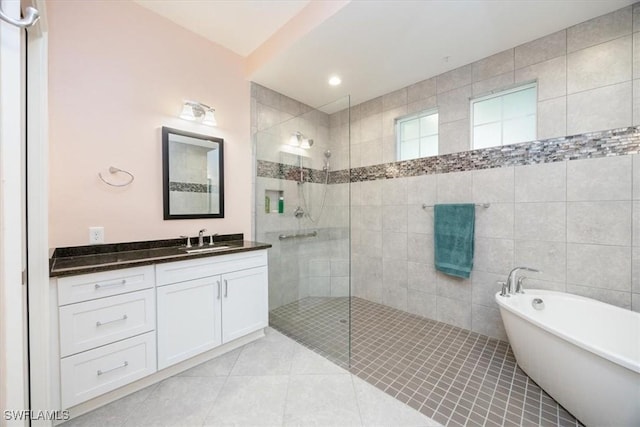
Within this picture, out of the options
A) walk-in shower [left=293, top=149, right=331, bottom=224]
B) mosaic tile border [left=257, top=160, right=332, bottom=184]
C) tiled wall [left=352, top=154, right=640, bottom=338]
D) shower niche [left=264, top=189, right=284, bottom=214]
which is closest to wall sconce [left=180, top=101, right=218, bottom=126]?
mosaic tile border [left=257, top=160, right=332, bottom=184]

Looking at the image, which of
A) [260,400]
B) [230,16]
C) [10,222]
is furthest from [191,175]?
[260,400]

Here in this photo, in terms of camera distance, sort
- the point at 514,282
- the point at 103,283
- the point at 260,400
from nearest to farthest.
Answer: the point at 103,283 < the point at 260,400 < the point at 514,282

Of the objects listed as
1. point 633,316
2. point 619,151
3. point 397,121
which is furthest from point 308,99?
point 633,316

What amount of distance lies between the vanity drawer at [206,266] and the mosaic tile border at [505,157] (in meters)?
0.98

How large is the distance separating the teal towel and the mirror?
7.41 feet

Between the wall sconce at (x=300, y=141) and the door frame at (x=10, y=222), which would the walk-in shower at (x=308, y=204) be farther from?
the door frame at (x=10, y=222)

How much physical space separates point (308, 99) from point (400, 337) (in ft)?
9.72

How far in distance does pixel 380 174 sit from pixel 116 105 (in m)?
2.68

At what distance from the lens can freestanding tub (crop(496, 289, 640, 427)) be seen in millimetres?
1211

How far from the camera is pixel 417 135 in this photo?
9.65ft

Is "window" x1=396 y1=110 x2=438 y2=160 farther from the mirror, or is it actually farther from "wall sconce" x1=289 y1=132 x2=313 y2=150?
the mirror

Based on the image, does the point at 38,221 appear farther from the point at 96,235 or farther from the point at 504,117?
the point at 504,117

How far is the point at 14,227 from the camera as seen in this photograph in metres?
0.74

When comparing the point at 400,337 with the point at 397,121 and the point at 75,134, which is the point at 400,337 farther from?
the point at 75,134
